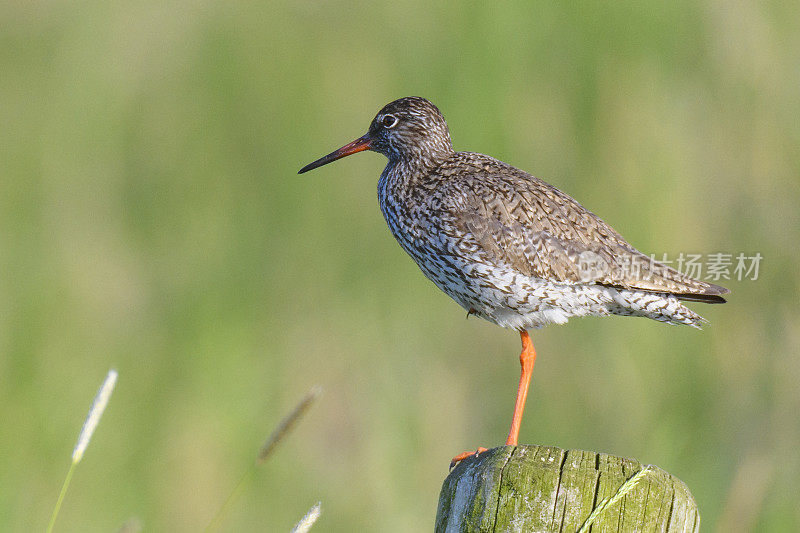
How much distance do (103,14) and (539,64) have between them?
314cm

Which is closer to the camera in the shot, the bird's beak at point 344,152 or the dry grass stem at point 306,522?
the dry grass stem at point 306,522

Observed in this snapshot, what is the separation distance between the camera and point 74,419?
570cm

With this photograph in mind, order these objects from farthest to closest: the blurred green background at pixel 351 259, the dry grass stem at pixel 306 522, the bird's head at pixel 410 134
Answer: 1. the blurred green background at pixel 351 259
2. the bird's head at pixel 410 134
3. the dry grass stem at pixel 306 522

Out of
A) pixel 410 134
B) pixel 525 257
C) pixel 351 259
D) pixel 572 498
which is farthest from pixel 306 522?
pixel 351 259

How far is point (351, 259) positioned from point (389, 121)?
1.44 metres

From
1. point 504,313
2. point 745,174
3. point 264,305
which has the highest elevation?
point 745,174

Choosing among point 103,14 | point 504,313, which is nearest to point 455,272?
point 504,313

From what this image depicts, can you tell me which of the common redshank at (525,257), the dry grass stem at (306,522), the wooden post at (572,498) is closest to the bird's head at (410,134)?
the common redshank at (525,257)

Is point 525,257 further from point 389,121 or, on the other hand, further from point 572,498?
point 572,498

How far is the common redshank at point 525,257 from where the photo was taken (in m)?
4.42

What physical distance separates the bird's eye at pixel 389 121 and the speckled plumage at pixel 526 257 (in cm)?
59

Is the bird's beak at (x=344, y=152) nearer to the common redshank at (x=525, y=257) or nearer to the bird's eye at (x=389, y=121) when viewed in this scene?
the bird's eye at (x=389, y=121)

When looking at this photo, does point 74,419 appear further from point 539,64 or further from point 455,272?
point 539,64

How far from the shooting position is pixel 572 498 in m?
2.59
